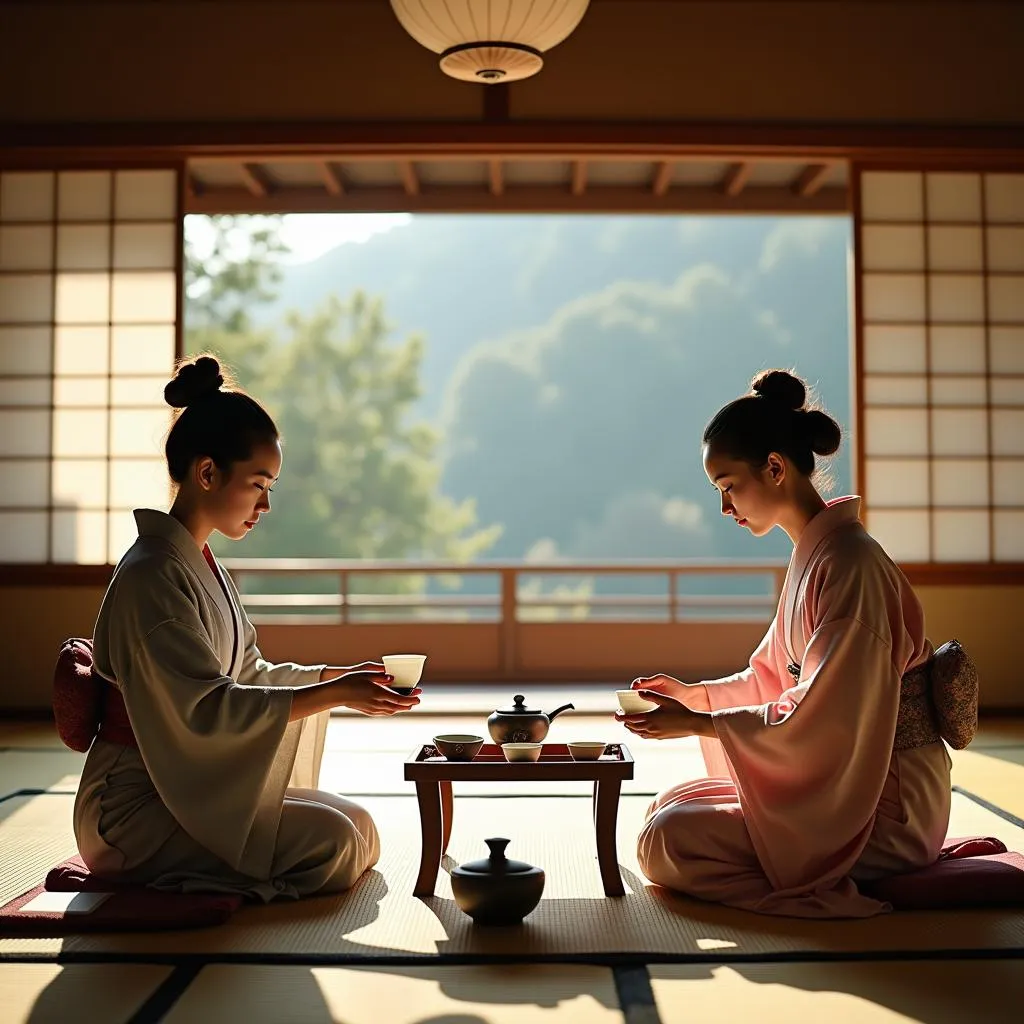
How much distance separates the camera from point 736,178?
6.26 metres

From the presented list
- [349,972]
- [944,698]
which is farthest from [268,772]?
[944,698]

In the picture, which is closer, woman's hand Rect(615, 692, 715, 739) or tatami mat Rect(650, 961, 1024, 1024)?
tatami mat Rect(650, 961, 1024, 1024)

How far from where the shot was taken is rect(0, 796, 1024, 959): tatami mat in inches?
89.8

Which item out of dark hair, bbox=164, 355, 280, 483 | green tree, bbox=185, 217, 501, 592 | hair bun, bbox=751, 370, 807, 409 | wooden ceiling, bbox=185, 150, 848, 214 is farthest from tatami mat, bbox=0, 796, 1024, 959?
green tree, bbox=185, 217, 501, 592

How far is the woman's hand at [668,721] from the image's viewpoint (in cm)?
254

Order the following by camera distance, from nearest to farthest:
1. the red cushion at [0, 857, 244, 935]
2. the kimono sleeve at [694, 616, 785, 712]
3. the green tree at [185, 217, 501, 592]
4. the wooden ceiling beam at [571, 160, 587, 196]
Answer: the red cushion at [0, 857, 244, 935] < the kimono sleeve at [694, 616, 785, 712] < the wooden ceiling beam at [571, 160, 587, 196] < the green tree at [185, 217, 501, 592]

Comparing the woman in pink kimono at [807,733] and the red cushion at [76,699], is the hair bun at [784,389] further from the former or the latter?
the red cushion at [76,699]

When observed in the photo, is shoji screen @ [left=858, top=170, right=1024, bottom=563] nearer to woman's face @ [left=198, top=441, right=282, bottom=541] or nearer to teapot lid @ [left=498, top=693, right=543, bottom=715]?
teapot lid @ [left=498, top=693, right=543, bottom=715]

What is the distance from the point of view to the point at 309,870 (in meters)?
2.68

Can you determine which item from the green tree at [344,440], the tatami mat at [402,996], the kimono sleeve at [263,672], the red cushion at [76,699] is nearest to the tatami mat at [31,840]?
the red cushion at [76,699]

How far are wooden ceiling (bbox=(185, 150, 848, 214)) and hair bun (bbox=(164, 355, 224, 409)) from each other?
3.52m

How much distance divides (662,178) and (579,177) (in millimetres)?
408

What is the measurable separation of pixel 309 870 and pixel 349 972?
1.74 feet

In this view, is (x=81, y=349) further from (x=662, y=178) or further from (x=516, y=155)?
(x=662, y=178)
